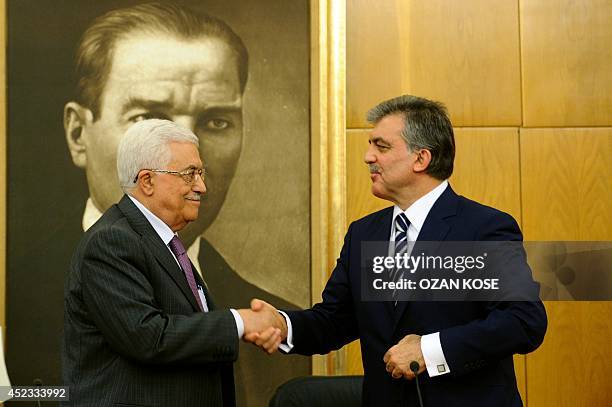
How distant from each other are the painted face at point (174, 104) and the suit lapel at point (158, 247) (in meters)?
1.58

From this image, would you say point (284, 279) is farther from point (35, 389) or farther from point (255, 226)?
point (35, 389)

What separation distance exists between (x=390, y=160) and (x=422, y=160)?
116mm

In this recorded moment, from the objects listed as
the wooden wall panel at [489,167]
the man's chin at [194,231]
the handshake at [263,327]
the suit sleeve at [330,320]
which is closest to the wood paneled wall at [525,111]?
the wooden wall panel at [489,167]

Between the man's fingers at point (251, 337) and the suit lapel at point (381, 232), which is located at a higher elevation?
the suit lapel at point (381, 232)

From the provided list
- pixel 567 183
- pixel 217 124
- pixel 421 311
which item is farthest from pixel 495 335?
pixel 217 124

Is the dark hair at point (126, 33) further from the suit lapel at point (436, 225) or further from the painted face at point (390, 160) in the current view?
the suit lapel at point (436, 225)

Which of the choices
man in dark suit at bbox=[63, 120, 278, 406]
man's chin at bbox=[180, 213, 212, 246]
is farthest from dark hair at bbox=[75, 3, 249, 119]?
man in dark suit at bbox=[63, 120, 278, 406]

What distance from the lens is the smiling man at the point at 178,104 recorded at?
160 inches

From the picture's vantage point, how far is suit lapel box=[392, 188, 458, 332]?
8.26 feet

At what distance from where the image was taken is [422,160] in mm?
2746

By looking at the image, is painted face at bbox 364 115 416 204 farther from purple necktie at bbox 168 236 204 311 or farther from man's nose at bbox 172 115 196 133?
man's nose at bbox 172 115 196 133

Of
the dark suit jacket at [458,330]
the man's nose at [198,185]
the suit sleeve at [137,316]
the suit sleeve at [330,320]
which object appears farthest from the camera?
the suit sleeve at [330,320]

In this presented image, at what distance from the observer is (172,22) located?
13.6 feet

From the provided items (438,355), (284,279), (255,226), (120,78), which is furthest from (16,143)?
(438,355)
